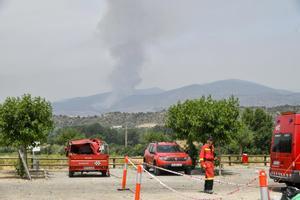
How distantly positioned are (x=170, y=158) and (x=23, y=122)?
8308 mm

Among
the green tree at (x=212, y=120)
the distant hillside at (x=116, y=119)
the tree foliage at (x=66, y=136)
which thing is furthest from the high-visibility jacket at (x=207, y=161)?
the distant hillside at (x=116, y=119)

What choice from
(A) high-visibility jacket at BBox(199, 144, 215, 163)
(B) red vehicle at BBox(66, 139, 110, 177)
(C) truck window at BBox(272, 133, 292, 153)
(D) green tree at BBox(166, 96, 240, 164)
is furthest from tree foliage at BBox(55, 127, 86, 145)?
(A) high-visibility jacket at BBox(199, 144, 215, 163)

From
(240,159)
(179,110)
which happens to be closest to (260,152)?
(240,159)

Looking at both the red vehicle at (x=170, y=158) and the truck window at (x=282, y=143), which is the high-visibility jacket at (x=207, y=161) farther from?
the red vehicle at (x=170, y=158)

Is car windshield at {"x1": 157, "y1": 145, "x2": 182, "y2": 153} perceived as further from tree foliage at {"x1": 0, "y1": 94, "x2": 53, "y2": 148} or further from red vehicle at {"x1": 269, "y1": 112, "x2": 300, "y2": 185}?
red vehicle at {"x1": 269, "y1": 112, "x2": 300, "y2": 185}

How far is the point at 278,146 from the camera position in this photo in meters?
20.6

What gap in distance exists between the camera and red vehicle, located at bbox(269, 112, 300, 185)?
19.3m

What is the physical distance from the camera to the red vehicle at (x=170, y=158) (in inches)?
1206

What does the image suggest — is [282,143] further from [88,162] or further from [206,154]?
[88,162]

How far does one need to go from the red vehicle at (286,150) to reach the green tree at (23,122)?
39.6 ft

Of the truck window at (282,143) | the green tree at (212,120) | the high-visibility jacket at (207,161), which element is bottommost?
the high-visibility jacket at (207,161)

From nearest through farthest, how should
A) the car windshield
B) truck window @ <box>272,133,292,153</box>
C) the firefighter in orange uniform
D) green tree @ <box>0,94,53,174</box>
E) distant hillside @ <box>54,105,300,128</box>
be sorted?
the firefighter in orange uniform, truck window @ <box>272,133,292,153</box>, green tree @ <box>0,94,53,174</box>, the car windshield, distant hillside @ <box>54,105,300,128</box>

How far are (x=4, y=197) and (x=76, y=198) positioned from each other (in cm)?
236

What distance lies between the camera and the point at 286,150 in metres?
19.9
